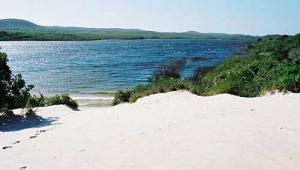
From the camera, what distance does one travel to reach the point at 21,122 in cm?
1839

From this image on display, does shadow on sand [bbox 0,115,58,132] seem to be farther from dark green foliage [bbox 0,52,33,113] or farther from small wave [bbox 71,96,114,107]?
small wave [bbox 71,96,114,107]

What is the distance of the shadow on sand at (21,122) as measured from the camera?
17250mm

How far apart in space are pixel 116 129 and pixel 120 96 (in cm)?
1502

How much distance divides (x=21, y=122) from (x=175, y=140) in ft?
30.4

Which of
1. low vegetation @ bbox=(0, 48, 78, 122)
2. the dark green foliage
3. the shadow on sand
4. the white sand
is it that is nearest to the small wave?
low vegetation @ bbox=(0, 48, 78, 122)

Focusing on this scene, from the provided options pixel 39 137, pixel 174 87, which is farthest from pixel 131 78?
pixel 39 137

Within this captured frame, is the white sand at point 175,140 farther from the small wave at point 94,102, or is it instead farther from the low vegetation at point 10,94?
the small wave at point 94,102

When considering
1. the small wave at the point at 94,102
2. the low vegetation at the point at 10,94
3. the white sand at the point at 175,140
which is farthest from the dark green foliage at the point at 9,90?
the small wave at the point at 94,102

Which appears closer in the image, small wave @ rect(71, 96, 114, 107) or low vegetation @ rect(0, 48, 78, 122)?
low vegetation @ rect(0, 48, 78, 122)

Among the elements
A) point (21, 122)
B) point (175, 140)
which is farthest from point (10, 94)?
point (175, 140)

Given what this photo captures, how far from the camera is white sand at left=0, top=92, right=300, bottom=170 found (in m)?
9.41

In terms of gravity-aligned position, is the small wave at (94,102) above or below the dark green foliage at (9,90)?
below

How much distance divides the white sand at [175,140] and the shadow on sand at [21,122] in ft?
2.62

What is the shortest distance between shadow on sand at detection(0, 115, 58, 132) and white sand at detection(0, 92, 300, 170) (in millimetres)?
799
